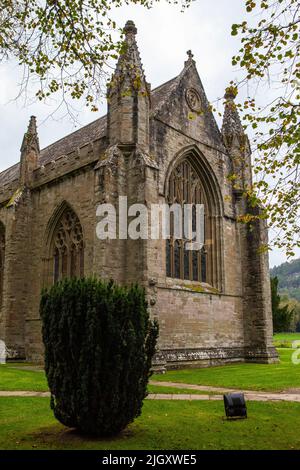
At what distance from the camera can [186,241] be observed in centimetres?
2002

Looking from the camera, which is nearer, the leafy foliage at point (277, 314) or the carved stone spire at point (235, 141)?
the carved stone spire at point (235, 141)

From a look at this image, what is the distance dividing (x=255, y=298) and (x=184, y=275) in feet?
14.3

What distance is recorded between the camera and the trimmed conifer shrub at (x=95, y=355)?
6.58m

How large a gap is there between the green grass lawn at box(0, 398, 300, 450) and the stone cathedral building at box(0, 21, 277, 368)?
6.99 metres

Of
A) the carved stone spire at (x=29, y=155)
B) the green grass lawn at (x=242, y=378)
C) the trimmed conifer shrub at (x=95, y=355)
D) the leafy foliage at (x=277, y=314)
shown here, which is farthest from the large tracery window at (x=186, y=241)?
the leafy foliage at (x=277, y=314)

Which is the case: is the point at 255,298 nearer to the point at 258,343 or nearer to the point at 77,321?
the point at 258,343

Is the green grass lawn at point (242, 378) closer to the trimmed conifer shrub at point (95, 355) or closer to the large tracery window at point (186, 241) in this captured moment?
the large tracery window at point (186, 241)

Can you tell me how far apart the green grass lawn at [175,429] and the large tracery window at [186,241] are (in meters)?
9.87

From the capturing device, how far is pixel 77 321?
683cm

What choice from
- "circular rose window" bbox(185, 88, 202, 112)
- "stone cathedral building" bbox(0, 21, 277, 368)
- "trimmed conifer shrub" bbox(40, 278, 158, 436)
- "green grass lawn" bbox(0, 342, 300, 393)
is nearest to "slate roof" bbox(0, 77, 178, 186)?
"stone cathedral building" bbox(0, 21, 277, 368)

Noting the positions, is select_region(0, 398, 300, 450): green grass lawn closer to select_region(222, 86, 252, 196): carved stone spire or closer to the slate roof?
the slate roof

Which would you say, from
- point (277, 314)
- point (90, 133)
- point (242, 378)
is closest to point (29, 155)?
point (90, 133)

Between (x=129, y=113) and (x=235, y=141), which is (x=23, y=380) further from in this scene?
(x=235, y=141)
